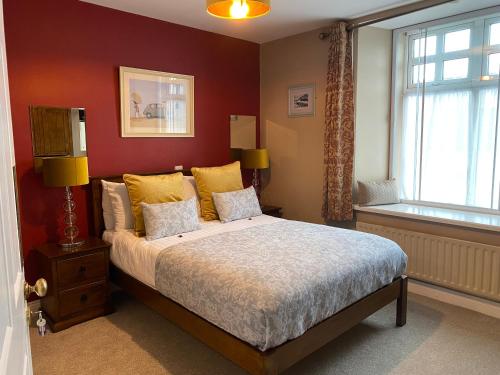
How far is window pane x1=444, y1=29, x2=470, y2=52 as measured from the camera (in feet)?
11.3

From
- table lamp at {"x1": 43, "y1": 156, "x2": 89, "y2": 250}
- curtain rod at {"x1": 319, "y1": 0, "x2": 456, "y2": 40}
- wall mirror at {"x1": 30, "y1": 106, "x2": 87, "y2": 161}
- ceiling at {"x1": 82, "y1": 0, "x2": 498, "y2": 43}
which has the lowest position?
table lamp at {"x1": 43, "y1": 156, "x2": 89, "y2": 250}

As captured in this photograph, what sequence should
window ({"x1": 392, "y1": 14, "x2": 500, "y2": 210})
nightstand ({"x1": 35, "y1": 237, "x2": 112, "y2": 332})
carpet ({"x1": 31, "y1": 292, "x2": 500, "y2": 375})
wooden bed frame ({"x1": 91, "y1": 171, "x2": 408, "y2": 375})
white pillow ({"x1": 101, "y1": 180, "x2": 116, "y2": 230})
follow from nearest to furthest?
wooden bed frame ({"x1": 91, "y1": 171, "x2": 408, "y2": 375}) → carpet ({"x1": 31, "y1": 292, "x2": 500, "y2": 375}) → nightstand ({"x1": 35, "y1": 237, "x2": 112, "y2": 332}) → white pillow ({"x1": 101, "y1": 180, "x2": 116, "y2": 230}) → window ({"x1": 392, "y1": 14, "x2": 500, "y2": 210})

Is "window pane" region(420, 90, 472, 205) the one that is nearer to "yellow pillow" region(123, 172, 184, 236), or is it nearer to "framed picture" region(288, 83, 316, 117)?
"framed picture" region(288, 83, 316, 117)

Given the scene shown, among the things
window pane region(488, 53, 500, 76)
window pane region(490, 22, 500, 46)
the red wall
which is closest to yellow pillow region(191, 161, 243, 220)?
the red wall

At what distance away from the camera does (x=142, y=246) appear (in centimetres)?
276

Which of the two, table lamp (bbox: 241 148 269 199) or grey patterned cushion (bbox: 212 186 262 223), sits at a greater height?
table lamp (bbox: 241 148 269 199)

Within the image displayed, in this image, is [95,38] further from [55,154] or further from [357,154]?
[357,154]

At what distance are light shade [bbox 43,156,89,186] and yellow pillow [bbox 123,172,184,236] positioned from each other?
42 centimetres

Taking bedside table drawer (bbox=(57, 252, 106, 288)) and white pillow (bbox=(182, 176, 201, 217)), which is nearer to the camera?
bedside table drawer (bbox=(57, 252, 106, 288))

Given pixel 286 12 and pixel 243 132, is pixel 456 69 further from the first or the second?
pixel 243 132

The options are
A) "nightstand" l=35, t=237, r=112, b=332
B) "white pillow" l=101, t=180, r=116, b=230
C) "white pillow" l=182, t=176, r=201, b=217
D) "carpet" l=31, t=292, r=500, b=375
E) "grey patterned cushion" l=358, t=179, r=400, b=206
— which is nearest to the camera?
"carpet" l=31, t=292, r=500, b=375

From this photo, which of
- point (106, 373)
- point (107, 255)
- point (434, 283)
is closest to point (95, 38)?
point (107, 255)

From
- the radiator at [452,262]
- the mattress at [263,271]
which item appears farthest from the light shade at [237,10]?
the radiator at [452,262]

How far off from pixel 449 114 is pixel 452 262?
55.4 inches
